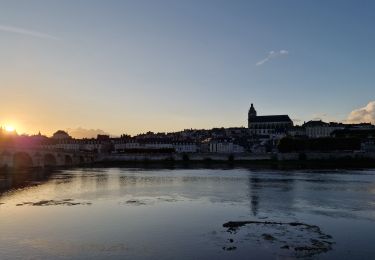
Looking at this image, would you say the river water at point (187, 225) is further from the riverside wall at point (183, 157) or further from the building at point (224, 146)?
the building at point (224, 146)

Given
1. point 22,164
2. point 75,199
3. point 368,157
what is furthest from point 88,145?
point 75,199

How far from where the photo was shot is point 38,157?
84.5 meters

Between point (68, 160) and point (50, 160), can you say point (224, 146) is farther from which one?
point (50, 160)

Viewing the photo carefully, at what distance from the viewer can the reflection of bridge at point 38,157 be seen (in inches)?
2820

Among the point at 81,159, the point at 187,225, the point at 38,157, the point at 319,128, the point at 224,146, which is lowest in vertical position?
the point at 187,225

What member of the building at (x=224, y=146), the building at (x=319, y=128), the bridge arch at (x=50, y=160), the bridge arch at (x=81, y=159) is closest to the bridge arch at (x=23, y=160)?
the bridge arch at (x=50, y=160)

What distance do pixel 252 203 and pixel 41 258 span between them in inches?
712

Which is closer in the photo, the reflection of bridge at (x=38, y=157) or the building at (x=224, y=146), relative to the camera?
the reflection of bridge at (x=38, y=157)

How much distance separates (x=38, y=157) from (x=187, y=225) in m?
66.1

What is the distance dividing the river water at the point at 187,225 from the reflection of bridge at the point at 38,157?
3384 centimetres

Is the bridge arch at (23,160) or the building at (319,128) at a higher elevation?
the building at (319,128)

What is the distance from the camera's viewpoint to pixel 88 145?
184 m

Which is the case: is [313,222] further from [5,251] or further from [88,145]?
[88,145]

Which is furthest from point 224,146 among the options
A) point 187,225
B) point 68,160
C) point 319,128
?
point 187,225
